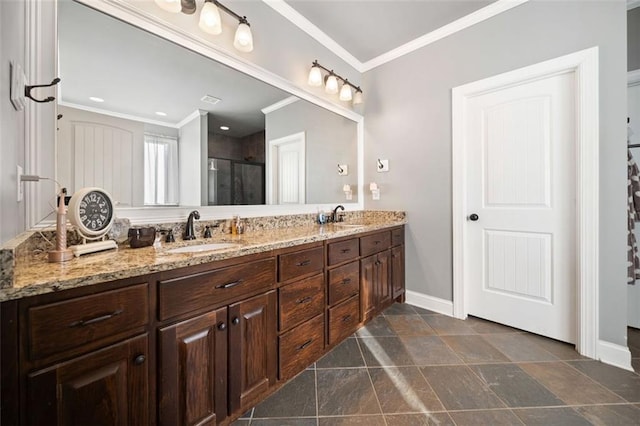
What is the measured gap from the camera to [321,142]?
247 centimetres

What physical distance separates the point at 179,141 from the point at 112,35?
1.81 ft

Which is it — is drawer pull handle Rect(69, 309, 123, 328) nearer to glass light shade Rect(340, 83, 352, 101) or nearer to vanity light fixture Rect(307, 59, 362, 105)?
vanity light fixture Rect(307, 59, 362, 105)

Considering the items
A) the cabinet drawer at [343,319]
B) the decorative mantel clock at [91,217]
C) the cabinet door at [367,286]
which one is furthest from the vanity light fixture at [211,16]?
the cabinet drawer at [343,319]

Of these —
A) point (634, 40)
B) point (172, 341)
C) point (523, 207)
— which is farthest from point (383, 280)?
point (634, 40)

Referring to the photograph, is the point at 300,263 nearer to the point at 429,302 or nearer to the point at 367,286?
the point at 367,286

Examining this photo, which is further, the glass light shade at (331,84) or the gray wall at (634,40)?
the glass light shade at (331,84)

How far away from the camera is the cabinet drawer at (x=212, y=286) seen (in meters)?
0.92

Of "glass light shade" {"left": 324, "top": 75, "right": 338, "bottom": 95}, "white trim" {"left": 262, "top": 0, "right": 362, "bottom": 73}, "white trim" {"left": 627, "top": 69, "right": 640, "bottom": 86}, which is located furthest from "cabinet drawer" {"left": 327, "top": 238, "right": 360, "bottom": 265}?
"white trim" {"left": 627, "top": 69, "right": 640, "bottom": 86}

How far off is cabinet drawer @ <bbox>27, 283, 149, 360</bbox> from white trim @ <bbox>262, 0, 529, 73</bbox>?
7.14ft

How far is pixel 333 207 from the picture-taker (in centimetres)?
260

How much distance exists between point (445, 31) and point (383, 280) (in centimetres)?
233

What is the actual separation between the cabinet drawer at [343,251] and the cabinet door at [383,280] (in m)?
0.38

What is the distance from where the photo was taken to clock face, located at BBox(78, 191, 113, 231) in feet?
3.34

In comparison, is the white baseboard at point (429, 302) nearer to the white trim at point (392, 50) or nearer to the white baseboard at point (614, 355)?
the white baseboard at point (614, 355)
